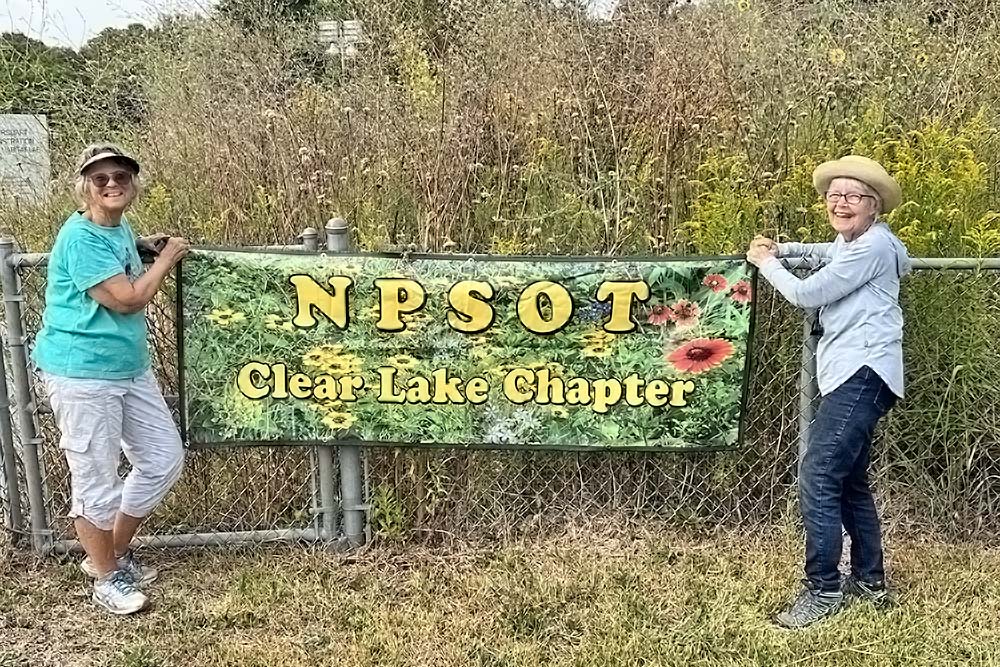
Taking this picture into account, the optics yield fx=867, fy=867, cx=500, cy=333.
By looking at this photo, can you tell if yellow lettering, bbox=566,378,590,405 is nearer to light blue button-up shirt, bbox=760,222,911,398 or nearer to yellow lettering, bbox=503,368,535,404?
yellow lettering, bbox=503,368,535,404

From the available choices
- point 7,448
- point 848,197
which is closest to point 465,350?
point 848,197

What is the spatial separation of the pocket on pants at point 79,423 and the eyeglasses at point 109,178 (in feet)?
2.43

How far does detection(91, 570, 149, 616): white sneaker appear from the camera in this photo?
3.19 meters

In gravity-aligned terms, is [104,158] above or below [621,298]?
above

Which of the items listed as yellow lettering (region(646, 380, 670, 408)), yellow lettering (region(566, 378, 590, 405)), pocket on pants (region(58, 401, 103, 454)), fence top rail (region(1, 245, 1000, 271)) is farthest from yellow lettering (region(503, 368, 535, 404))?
pocket on pants (region(58, 401, 103, 454))

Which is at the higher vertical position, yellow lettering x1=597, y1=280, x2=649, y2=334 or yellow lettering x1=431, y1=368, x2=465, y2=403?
yellow lettering x1=597, y1=280, x2=649, y2=334

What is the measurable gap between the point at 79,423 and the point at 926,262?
9.96 ft

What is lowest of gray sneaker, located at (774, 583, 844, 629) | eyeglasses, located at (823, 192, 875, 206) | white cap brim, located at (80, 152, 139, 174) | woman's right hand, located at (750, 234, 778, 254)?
gray sneaker, located at (774, 583, 844, 629)

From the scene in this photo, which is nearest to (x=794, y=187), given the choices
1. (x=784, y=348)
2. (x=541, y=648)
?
(x=784, y=348)

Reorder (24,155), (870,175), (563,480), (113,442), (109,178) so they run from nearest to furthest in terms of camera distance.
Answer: (870,175), (109,178), (113,442), (563,480), (24,155)

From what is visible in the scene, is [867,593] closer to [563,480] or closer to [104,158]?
[563,480]

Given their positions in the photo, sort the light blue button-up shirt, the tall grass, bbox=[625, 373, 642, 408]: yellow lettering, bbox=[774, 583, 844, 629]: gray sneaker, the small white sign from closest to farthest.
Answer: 1. the light blue button-up shirt
2. bbox=[774, 583, 844, 629]: gray sneaker
3. bbox=[625, 373, 642, 408]: yellow lettering
4. the tall grass
5. the small white sign

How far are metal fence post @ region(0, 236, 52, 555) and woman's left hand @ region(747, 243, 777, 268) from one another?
2734mm

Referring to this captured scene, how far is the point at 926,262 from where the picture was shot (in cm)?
314
